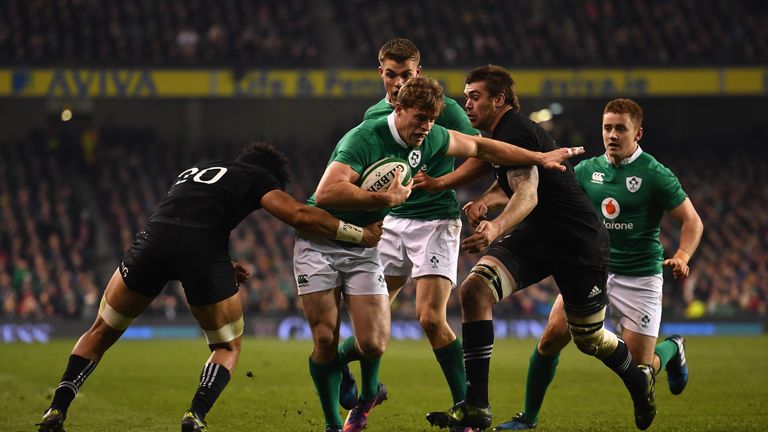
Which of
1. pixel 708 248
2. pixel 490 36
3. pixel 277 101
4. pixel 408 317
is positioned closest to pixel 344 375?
pixel 408 317

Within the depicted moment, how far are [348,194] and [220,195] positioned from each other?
0.97 m

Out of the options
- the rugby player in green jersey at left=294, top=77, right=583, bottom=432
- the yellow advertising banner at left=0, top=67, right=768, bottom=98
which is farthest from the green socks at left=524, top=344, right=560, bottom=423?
the yellow advertising banner at left=0, top=67, right=768, bottom=98

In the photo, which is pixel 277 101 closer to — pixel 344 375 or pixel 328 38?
pixel 328 38

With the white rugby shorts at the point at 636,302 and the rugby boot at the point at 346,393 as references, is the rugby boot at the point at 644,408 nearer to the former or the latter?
the white rugby shorts at the point at 636,302

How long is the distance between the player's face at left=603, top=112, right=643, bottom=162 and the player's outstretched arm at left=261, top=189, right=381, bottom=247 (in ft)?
8.96

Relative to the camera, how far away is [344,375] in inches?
333

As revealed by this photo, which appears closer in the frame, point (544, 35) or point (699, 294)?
point (699, 294)

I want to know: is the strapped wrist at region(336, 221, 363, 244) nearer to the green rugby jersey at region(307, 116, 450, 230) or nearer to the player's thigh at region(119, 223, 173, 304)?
the green rugby jersey at region(307, 116, 450, 230)

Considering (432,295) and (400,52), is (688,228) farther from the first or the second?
(400,52)

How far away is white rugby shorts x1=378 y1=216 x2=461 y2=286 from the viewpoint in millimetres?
8211

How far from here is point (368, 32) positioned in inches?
1230

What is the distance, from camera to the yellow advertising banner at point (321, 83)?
2855cm

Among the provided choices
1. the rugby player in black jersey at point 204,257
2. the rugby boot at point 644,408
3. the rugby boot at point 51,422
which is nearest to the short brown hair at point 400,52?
the rugby player in black jersey at point 204,257

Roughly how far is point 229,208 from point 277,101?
27.7m
